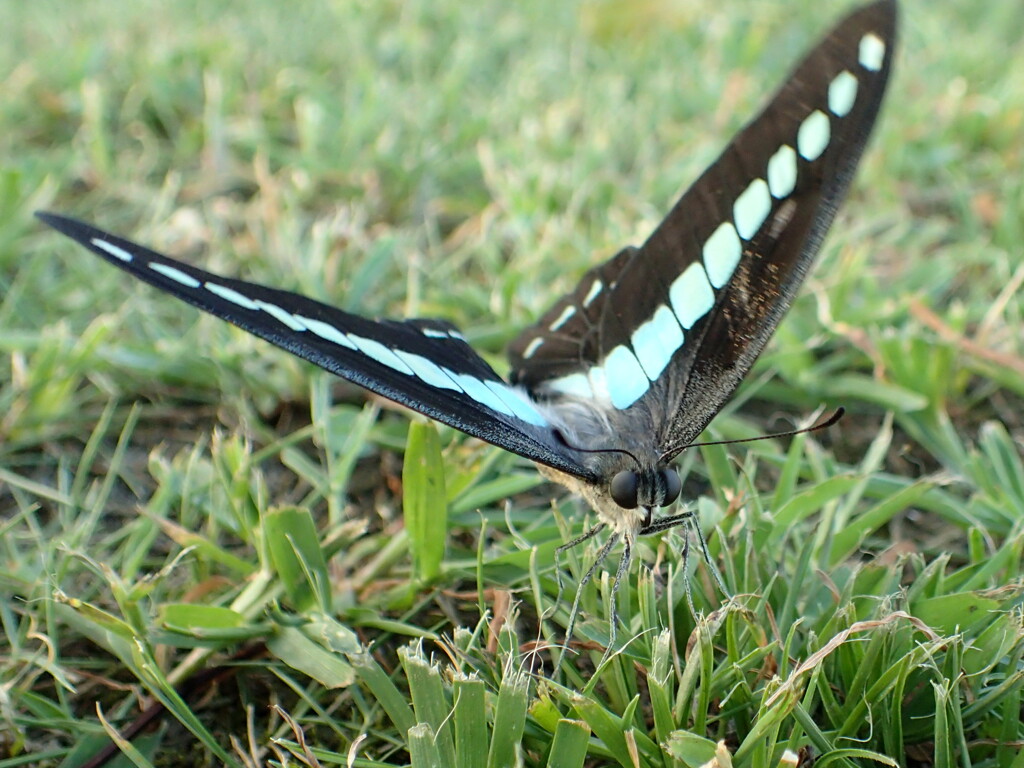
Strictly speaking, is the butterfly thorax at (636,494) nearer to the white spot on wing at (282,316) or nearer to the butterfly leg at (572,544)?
the butterfly leg at (572,544)

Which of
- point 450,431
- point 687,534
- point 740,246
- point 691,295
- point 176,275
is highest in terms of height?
point 740,246

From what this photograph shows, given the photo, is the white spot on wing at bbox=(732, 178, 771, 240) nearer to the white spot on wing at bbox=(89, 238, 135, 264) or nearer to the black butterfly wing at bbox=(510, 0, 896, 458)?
the black butterfly wing at bbox=(510, 0, 896, 458)

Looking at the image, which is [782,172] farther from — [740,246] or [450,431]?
[450,431]

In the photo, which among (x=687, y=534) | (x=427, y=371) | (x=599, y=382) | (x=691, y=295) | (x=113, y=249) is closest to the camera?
(x=113, y=249)

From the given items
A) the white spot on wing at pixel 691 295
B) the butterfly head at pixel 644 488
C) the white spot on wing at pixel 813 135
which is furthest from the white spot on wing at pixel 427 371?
the white spot on wing at pixel 813 135

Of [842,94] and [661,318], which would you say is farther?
[661,318]

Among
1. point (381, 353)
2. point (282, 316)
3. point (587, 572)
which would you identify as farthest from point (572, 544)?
point (282, 316)
